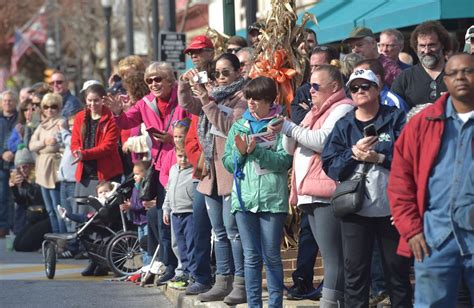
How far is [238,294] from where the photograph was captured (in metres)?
10.8

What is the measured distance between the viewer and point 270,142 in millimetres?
9969

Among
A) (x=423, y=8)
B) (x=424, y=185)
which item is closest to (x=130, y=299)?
(x=423, y=8)

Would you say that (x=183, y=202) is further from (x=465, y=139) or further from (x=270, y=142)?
(x=465, y=139)

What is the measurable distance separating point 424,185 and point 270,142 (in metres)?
3.07

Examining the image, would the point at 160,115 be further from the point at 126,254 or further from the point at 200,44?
the point at 126,254

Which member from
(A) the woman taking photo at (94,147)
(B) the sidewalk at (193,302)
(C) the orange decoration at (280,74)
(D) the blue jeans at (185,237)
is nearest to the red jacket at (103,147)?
(A) the woman taking photo at (94,147)

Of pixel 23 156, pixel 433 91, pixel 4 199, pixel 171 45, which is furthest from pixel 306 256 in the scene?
pixel 171 45

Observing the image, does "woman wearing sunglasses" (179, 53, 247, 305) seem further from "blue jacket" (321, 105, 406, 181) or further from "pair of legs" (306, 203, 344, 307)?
"blue jacket" (321, 105, 406, 181)

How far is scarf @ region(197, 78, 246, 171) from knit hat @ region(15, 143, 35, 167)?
8.96m

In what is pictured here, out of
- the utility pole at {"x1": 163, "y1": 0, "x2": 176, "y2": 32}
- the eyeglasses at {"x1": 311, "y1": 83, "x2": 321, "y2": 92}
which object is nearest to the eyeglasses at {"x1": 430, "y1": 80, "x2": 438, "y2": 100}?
the eyeglasses at {"x1": 311, "y1": 83, "x2": 321, "y2": 92}

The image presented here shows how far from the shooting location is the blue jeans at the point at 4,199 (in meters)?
21.8

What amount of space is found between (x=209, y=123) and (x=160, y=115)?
7.11 feet

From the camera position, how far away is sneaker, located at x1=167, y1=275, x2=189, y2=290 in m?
12.5

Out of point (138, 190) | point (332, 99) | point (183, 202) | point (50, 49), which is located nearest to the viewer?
point (332, 99)
